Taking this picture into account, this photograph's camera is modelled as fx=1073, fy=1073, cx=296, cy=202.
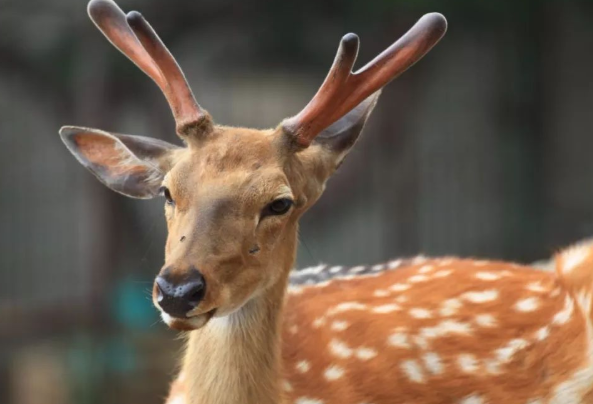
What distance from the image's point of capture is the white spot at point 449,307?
3868 mm

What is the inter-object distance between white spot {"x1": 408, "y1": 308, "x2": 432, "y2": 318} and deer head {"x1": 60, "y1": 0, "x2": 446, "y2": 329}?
2.33ft

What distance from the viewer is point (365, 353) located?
3686 millimetres

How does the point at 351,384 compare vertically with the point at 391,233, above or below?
above

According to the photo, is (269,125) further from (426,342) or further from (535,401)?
(535,401)

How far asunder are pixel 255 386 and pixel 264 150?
720mm

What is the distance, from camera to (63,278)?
29.6 feet

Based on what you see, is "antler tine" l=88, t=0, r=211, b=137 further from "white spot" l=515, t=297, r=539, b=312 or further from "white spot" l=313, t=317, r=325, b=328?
"white spot" l=515, t=297, r=539, b=312

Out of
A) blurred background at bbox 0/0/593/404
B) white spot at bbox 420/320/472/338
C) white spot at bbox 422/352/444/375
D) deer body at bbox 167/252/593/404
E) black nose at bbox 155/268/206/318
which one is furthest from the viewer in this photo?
blurred background at bbox 0/0/593/404

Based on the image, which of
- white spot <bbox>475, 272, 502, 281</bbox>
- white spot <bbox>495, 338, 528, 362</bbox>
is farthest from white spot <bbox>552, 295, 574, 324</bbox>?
white spot <bbox>475, 272, 502, 281</bbox>

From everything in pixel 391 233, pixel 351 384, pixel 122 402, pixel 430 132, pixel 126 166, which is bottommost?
pixel 122 402

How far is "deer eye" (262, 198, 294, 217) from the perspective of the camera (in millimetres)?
3064

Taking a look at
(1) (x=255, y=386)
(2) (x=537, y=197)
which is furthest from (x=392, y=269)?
(2) (x=537, y=197)

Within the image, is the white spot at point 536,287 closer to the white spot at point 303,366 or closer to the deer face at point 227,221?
the white spot at point 303,366

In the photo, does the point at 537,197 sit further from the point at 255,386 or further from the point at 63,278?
the point at 255,386
